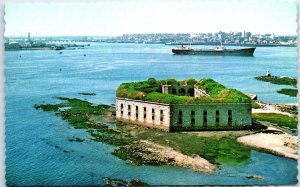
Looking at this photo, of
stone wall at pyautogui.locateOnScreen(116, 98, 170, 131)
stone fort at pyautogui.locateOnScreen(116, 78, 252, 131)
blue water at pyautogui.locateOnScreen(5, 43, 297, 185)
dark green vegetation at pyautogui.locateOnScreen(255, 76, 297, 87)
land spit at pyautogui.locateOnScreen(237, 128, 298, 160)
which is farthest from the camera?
dark green vegetation at pyautogui.locateOnScreen(255, 76, 297, 87)

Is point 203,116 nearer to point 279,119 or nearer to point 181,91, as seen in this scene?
point 279,119

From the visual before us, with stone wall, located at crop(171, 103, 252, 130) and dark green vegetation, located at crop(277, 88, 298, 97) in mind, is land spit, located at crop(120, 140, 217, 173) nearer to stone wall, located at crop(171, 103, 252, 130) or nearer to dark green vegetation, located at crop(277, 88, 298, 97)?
stone wall, located at crop(171, 103, 252, 130)

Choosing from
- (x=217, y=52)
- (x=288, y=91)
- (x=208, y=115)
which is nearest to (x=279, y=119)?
(x=208, y=115)

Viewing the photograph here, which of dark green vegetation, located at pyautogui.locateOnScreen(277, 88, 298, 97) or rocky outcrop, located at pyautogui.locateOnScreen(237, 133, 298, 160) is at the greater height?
dark green vegetation, located at pyautogui.locateOnScreen(277, 88, 298, 97)

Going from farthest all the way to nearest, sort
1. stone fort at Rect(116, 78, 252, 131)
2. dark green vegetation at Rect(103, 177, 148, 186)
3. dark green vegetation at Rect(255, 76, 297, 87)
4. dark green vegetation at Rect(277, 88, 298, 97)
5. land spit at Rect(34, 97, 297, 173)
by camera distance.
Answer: dark green vegetation at Rect(255, 76, 297, 87)
dark green vegetation at Rect(277, 88, 298, 97)
stone fort at Rect(116, 78, 252, 131)
land spit at Rect(34, 97, 297, 173)
dark green vegetation at Rect(103, 177, 148, 186)

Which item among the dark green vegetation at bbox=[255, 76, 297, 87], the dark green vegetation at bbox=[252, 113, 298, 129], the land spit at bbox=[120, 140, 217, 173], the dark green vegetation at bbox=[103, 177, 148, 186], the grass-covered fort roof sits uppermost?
the grass-covered fort roof

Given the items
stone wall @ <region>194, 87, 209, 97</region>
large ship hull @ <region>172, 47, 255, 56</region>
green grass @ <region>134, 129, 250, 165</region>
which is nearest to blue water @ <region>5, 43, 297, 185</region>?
green grass @ <region>134, 129, 250, 165</region>

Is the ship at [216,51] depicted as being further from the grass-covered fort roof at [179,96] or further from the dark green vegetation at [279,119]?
the dark green vegetation at [279,119]
